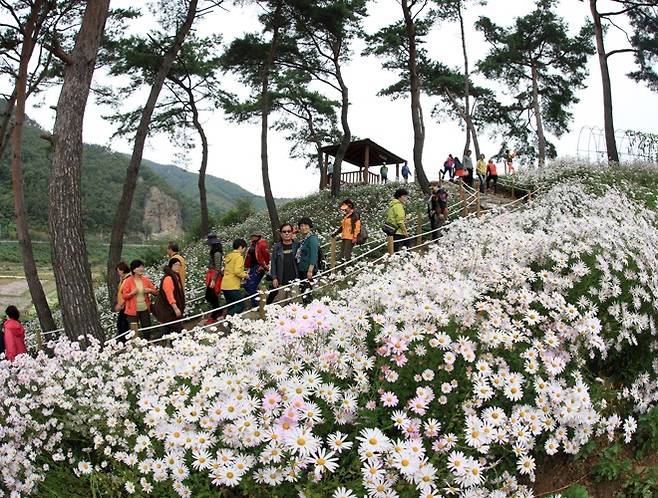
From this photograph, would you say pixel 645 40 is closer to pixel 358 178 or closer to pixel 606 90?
pixel 606 90

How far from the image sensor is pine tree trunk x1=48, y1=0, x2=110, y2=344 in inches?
289

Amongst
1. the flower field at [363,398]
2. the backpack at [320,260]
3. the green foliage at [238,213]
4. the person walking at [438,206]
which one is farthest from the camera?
the green foliage at [238,213]

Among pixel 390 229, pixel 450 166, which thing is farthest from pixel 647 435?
pixel 450 166

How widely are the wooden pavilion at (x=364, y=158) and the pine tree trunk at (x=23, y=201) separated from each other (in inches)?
853

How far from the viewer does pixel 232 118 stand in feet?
89.6

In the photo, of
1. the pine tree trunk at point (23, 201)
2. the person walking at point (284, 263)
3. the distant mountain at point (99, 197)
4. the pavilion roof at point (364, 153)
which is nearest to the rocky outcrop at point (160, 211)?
the distant mountain at point (99, 197)

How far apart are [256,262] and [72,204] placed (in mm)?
2915

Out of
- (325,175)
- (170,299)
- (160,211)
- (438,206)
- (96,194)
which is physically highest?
(96,194)

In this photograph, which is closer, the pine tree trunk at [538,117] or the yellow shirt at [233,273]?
the yellow shirt at [233,273]

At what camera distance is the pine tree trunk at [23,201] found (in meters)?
10.9

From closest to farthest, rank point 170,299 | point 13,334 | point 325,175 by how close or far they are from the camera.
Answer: point 13,334, point 170,299, point 325,175

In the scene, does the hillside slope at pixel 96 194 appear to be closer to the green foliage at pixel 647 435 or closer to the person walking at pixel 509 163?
the person walking at pixel 509 163

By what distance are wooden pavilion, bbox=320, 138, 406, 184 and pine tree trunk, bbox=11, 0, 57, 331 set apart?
2165cm

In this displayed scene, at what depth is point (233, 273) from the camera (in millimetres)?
8703
